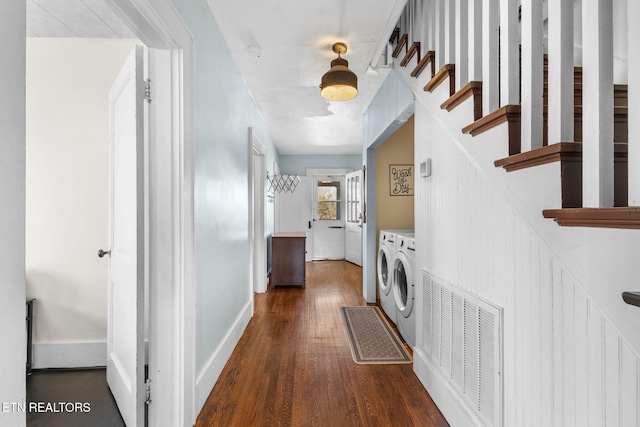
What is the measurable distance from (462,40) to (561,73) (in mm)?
701

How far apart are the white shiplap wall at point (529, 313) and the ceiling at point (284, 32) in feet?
3.21

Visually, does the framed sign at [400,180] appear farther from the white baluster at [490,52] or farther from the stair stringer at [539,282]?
the white baluster at [490,52]

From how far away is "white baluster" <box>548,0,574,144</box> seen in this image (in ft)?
3.00

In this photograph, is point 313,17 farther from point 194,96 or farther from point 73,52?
point 73,52

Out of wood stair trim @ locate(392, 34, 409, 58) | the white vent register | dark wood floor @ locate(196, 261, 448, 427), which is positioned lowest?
dark wood floor @ locate(196, 261, 448, 427)

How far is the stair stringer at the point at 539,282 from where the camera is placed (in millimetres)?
773

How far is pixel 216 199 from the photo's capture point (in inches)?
82.7

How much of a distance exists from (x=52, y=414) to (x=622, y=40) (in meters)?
3.37

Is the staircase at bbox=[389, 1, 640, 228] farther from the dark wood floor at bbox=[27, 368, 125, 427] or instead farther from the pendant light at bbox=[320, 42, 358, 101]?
the dark wood floor at bbox=[27, 368, 125, 427]

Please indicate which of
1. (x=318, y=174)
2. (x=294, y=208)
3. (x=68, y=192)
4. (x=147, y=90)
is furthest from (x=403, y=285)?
(x=318, y=174)

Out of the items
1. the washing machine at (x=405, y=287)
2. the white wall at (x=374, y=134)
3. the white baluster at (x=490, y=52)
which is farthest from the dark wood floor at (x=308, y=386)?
the white baluster at (x=490, y=52)

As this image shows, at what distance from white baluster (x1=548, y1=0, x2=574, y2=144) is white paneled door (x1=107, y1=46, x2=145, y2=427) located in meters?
1.62

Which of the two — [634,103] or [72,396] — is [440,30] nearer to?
[634,103]

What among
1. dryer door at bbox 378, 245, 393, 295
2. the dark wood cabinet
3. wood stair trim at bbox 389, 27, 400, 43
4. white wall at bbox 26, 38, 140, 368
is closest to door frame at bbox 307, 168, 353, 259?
the dark wood cabinet
